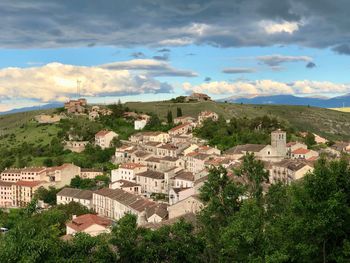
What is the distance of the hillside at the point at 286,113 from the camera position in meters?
153

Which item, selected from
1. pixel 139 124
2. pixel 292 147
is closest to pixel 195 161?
pixel 292 147

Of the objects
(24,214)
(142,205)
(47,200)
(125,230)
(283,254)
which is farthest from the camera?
(47,200)

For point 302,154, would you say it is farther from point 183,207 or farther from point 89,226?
point 89,226

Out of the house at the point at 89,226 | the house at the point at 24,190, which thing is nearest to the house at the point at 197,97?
the house at the point at 24,190

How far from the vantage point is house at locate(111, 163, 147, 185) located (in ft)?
252

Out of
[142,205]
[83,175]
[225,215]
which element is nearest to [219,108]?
[83,175]

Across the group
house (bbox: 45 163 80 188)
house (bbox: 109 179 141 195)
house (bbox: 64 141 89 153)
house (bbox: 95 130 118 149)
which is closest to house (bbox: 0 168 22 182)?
house (bbox: 45 163 80 188)

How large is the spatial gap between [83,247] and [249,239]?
8084 mm

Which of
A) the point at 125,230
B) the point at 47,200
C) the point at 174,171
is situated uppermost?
the point at 125,230

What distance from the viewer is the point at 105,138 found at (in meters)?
103

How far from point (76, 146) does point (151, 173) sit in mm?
37061

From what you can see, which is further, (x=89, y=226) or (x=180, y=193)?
(x=180, y=193)

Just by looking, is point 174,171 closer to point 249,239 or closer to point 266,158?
point 266,158

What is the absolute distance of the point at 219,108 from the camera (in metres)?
158
